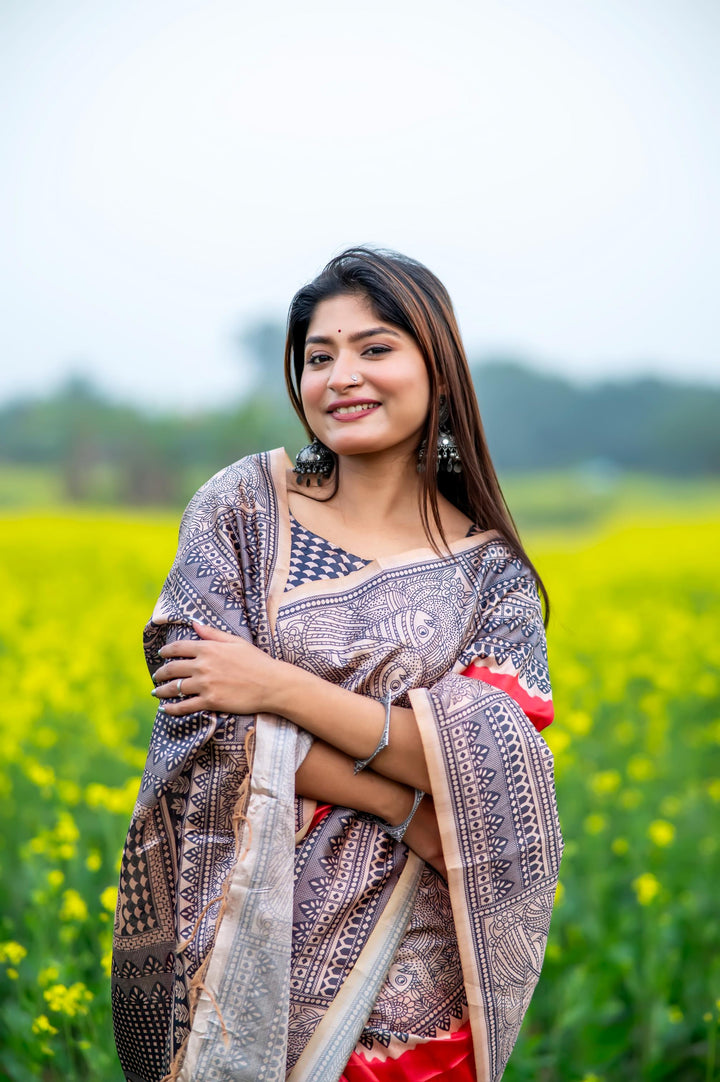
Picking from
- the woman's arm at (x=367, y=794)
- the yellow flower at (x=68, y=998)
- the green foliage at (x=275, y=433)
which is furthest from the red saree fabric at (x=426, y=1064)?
the green foliage at (x=275, y=433)

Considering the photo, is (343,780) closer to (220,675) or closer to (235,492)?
(220,675)

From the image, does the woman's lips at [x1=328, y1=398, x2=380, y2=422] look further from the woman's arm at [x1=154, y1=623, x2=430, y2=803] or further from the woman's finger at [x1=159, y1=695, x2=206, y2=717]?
the woman's finger at [x1=159, y1=695, x2=206, y2=717]

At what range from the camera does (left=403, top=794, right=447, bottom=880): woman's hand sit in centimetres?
163

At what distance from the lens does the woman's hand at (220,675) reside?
153 cm

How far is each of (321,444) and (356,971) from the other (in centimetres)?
89

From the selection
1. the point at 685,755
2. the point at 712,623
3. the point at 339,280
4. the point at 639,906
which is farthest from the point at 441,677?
the point at 712,623

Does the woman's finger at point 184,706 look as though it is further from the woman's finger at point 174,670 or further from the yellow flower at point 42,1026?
the yellow flower at point 42,1026

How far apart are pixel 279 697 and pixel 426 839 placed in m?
0.34

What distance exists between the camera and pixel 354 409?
1738 millimetres

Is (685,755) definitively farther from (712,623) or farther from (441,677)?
(441,677)

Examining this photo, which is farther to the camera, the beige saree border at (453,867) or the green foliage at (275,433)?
the green foliage at (275,433)

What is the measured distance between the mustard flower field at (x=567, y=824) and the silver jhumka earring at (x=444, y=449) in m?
0.69

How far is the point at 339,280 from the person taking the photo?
1.79 m

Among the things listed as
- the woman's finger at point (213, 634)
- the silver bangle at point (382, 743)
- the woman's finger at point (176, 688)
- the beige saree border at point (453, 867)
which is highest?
the woman's finger at point (213, 634)
